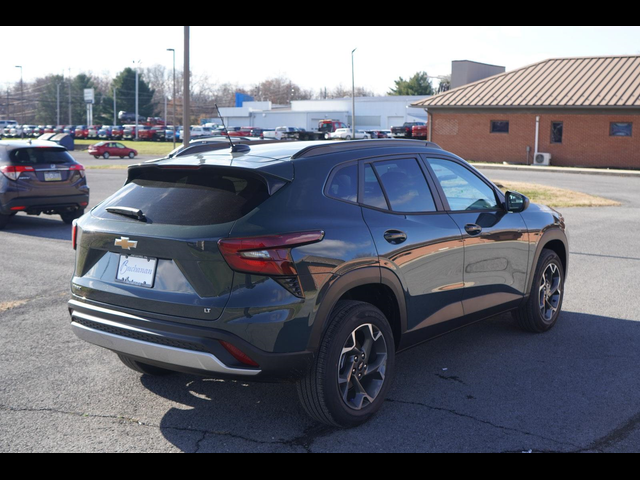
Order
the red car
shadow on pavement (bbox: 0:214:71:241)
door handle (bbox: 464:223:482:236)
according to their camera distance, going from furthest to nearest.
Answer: the red car < shadow on pavement (bbox: 0:214:71:241) < door handle (bbox: 464:223:482:236)

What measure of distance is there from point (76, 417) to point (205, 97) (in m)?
161

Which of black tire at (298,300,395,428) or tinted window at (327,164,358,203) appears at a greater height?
tinted window at (327,164,358,203)

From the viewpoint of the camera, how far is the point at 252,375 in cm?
391

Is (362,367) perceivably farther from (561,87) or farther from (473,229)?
(561,87)

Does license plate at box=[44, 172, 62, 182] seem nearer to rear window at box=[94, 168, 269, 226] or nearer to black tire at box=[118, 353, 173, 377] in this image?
black tire at box=[118, 353, 173, 377]

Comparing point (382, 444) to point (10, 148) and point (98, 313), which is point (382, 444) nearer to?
point (98, 313)

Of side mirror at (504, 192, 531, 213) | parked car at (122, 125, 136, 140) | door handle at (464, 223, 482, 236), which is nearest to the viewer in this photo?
door handle at (464, 223, 482, 236)

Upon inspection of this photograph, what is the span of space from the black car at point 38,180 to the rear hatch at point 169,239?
949 cm

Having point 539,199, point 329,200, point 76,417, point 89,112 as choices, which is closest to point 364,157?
point 329,200

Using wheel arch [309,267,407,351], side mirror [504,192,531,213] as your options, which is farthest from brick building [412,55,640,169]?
wheel arch [309,267,407,351]

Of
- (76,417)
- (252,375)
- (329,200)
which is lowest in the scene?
(76,417)

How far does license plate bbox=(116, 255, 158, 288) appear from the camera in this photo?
4.11 metres

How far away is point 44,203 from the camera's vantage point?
13414mm

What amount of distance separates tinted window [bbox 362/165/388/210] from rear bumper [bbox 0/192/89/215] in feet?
33.8
